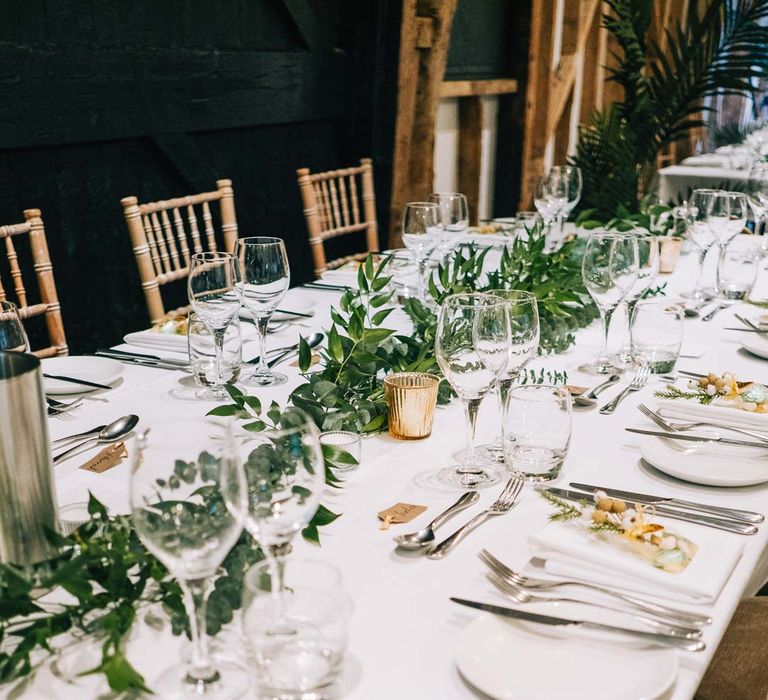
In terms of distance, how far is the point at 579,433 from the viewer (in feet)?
4.42

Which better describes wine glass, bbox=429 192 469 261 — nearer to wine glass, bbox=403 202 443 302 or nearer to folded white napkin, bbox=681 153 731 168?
wine glass, bbox=403 202 443 302

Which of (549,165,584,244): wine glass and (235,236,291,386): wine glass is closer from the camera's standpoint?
(235,236,291,386): wine glass

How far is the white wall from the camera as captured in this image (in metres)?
5.09

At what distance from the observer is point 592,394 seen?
149 centimetres

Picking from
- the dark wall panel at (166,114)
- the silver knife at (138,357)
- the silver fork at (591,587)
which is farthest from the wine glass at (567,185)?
the silver fork at (591,587)

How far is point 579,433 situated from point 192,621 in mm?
753

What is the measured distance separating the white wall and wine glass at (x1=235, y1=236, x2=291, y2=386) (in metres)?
3.55

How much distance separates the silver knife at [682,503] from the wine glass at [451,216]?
108 cm

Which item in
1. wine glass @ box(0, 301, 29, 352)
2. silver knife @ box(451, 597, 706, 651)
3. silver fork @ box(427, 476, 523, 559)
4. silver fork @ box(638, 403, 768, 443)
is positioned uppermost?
wine glass @ box(0, 301, 29, 352)

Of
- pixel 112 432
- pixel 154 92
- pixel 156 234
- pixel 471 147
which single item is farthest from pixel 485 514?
pixel 471 147

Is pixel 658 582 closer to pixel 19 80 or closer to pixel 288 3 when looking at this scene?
pixel 19 80

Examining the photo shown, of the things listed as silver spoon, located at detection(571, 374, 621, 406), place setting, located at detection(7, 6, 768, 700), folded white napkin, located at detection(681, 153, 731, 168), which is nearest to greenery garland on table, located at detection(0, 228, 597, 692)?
place setting, located at detection(7, 6, 768, 700)

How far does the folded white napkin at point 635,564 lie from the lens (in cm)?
88

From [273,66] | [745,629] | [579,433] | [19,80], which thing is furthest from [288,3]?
[745,629]
